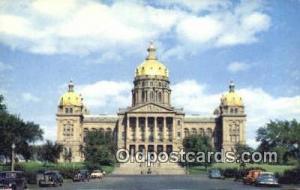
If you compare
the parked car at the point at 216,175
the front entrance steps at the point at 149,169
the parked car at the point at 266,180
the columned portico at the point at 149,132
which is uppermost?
the columned portico at the point at 149,132

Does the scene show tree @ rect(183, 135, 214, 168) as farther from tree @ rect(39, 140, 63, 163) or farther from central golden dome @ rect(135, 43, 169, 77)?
central golden dome @ rect(135, 43, 169, 77)

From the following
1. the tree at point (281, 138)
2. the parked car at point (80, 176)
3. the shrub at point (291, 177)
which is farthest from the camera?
the tree at point (281, 138)

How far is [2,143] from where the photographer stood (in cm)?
8562

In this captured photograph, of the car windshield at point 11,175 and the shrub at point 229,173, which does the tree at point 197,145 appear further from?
the car windshield at point 11,175

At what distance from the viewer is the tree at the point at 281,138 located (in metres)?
99.8

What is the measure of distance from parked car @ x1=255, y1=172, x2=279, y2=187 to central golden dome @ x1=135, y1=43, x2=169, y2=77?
12228cm

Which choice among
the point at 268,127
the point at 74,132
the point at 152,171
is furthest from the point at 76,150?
the point at 268,127

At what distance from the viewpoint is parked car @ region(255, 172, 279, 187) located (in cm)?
4926

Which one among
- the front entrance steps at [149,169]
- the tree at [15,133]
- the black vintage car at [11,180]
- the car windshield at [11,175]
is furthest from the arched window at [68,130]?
the car windshield at [11,175]

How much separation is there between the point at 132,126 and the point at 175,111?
440 inches

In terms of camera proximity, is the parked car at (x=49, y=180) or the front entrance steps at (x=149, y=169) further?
the front entrance steps at (x=149, y=169)

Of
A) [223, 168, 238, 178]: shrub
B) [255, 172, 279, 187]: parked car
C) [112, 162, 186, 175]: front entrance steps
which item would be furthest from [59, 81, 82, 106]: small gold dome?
[255, 172, 279, 187]: parked car

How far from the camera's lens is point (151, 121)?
162750mm

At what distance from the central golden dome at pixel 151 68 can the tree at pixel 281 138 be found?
59750mm
